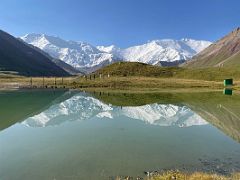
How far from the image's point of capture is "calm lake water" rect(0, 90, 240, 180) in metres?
23.9

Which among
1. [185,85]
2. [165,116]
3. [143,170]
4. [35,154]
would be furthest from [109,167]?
[185,85]

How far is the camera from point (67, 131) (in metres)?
40.2

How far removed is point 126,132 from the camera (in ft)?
130

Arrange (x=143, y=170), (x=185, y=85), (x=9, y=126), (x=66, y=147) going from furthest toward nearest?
1. (x=185, y=85)
2. (x=9, y=126)
3. (x=66, y=147)
4. (x=143, y=170)

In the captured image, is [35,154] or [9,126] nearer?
[35,154]

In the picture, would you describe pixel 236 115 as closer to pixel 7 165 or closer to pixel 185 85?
pixel 7 165

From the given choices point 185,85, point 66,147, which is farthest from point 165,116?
point 185,85

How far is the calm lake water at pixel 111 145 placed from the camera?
23922 millimetres

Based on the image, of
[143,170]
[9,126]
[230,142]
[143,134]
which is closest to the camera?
[143,170]

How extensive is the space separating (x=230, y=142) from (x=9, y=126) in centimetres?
2643

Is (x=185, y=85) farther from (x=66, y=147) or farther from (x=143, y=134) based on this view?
(x=66, y=147)

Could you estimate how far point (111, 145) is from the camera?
104ft

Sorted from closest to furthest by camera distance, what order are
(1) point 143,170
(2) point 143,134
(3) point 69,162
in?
(1) point 143,170, (3) point 69,162, (2) point 143,134

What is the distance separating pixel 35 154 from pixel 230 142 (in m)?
19.1
